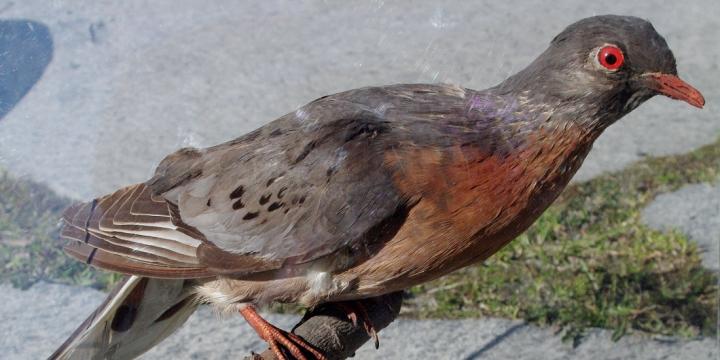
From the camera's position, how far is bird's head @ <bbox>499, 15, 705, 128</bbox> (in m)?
2.25

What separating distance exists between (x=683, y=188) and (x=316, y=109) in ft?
10.2

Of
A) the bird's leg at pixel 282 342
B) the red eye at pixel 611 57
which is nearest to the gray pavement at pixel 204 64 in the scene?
the bird's leg at pixel 282 342

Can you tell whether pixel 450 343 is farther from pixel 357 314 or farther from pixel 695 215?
pixel 695 215

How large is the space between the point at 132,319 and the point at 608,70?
150 centimetres

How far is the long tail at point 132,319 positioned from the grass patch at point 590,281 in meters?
1.53

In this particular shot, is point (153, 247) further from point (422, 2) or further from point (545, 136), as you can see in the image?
point (422, 2)

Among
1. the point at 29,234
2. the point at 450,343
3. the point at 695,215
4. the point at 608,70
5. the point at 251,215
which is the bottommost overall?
the point at 450,343

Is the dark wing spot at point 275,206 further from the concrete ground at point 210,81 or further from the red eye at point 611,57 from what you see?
the red eye at point 611,57

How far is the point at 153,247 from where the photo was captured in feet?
8.43

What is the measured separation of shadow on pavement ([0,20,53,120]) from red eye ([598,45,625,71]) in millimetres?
1419

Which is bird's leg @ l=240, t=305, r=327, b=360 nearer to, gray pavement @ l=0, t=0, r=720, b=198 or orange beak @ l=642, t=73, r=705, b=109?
gray pavement @ l=0, t=0, r=720, b=198

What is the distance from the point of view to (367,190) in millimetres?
2418

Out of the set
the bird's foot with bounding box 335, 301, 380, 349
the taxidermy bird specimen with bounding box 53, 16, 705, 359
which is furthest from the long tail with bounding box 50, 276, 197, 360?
the bird's foot with bounding box 335, 301, 380, 349

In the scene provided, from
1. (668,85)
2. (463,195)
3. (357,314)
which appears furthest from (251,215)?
(668,85)
